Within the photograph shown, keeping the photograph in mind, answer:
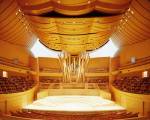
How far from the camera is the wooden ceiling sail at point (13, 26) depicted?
985cm

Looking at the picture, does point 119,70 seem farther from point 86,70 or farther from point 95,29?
point 95,29

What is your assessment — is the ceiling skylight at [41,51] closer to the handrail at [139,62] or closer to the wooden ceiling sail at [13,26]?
the wooden ceiling sail at [13,26]

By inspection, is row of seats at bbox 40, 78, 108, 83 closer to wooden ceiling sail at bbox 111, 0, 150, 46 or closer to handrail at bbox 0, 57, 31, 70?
handrail at bbox 0, 57, 31, 70

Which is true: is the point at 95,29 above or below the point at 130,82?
above

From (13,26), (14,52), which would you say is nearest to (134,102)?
(13,26)

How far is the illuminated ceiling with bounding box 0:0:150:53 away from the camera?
27.4 ft

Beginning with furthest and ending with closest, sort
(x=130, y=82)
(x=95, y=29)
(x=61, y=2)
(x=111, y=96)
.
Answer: (x=111, y=96) < (x=130, y=82) < (x=95, y=29) < (x=61, y=2)

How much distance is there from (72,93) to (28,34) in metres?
4.26

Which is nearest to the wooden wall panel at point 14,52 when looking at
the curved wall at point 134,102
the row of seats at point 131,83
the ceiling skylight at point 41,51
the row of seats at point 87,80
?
the ceiling skylight at point 41,51

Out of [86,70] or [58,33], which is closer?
[58,33]

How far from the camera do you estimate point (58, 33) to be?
11.5m

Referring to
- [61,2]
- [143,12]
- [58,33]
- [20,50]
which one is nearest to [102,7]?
[61,2]

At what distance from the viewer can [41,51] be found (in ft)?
55.8

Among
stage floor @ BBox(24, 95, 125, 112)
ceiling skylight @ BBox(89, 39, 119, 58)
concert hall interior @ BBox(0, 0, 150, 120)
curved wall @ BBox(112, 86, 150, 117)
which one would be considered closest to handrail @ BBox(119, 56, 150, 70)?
concert hall interior @ BBox(0, 0, 150, 120)
